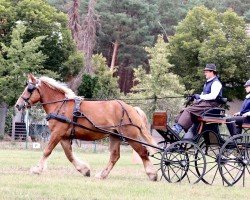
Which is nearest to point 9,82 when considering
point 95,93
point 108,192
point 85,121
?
point 95,93

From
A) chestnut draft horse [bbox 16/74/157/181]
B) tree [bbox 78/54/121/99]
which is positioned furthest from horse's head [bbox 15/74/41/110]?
tree [bbox 78/54/121/99]

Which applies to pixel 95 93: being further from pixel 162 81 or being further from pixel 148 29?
pixel 148 29

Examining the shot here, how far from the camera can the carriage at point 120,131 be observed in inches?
528

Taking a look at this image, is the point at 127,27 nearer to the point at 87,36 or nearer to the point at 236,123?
the point at 87,36

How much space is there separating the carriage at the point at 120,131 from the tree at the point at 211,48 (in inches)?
1194

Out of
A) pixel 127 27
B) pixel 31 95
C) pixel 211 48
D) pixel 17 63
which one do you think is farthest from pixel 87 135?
pixel 127 27

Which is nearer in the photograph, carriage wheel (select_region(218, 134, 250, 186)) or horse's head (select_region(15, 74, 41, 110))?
carriage wheel (select_region(218, 134, 250, 186))

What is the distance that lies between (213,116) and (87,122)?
2470 mm

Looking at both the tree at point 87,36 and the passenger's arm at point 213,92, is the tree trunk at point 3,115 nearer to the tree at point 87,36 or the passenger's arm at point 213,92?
the tree at point 87,36

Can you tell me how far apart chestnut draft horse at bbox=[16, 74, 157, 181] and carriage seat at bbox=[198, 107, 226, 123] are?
119 cm

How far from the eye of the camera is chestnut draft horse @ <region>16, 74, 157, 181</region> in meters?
13.8

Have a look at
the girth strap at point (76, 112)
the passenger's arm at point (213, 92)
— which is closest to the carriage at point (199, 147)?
the passenger's arm at point (213, 92)

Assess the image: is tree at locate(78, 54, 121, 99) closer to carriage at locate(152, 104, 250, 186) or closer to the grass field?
carriage at locate(152, 104, 250, 186)

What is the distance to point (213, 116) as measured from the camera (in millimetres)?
13492
